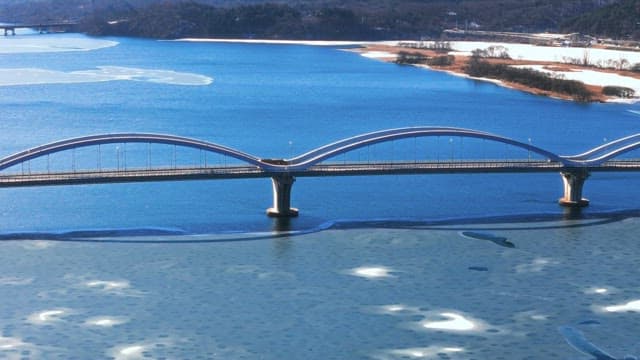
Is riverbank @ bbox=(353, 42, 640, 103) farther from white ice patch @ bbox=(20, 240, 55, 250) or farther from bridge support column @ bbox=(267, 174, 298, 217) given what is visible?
white ice patch @ bbox=(20, 240, 55, 250)

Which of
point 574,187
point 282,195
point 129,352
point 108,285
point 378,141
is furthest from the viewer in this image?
point 574,187

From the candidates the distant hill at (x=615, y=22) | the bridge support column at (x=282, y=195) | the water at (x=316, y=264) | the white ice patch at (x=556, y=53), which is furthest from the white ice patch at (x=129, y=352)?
the distant hill at (x=615, y=22)

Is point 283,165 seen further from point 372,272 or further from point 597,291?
point 597,291

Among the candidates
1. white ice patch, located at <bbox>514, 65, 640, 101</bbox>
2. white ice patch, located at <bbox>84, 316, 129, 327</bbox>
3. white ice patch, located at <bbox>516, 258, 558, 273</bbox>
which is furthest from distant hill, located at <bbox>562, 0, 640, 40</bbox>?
white ice patch, located at <bbox>84, 316, 129, 327</bbox>

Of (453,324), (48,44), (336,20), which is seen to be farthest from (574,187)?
(336,20)

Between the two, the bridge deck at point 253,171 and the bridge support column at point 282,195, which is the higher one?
the bridge deck at point 253,171

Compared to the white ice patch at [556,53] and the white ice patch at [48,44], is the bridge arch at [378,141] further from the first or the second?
the white ice patch at [48,44]
